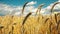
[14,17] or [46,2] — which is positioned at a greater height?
[46,2]

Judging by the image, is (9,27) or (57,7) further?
(57,7)

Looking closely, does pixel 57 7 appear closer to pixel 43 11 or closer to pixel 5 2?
pixel 43 11

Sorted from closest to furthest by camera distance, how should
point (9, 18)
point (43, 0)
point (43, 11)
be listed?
1. point (9, 18)
2. point (43, 11)
3. point (43, 0)

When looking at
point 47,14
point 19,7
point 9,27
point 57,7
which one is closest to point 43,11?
point 47,14

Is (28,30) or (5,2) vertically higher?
(5,2)

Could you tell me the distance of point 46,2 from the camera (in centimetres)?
167

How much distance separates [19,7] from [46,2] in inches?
12.5

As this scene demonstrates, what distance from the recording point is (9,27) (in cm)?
148

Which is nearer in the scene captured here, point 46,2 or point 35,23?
point 35,23

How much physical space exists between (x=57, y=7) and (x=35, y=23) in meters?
0.35

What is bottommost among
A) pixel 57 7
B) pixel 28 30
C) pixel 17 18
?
pixel 28 30

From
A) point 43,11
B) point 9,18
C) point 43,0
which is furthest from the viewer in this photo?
point 43,0

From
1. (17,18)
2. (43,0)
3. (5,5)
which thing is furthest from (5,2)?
(43,0)

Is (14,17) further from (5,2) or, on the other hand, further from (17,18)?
(5,2)
